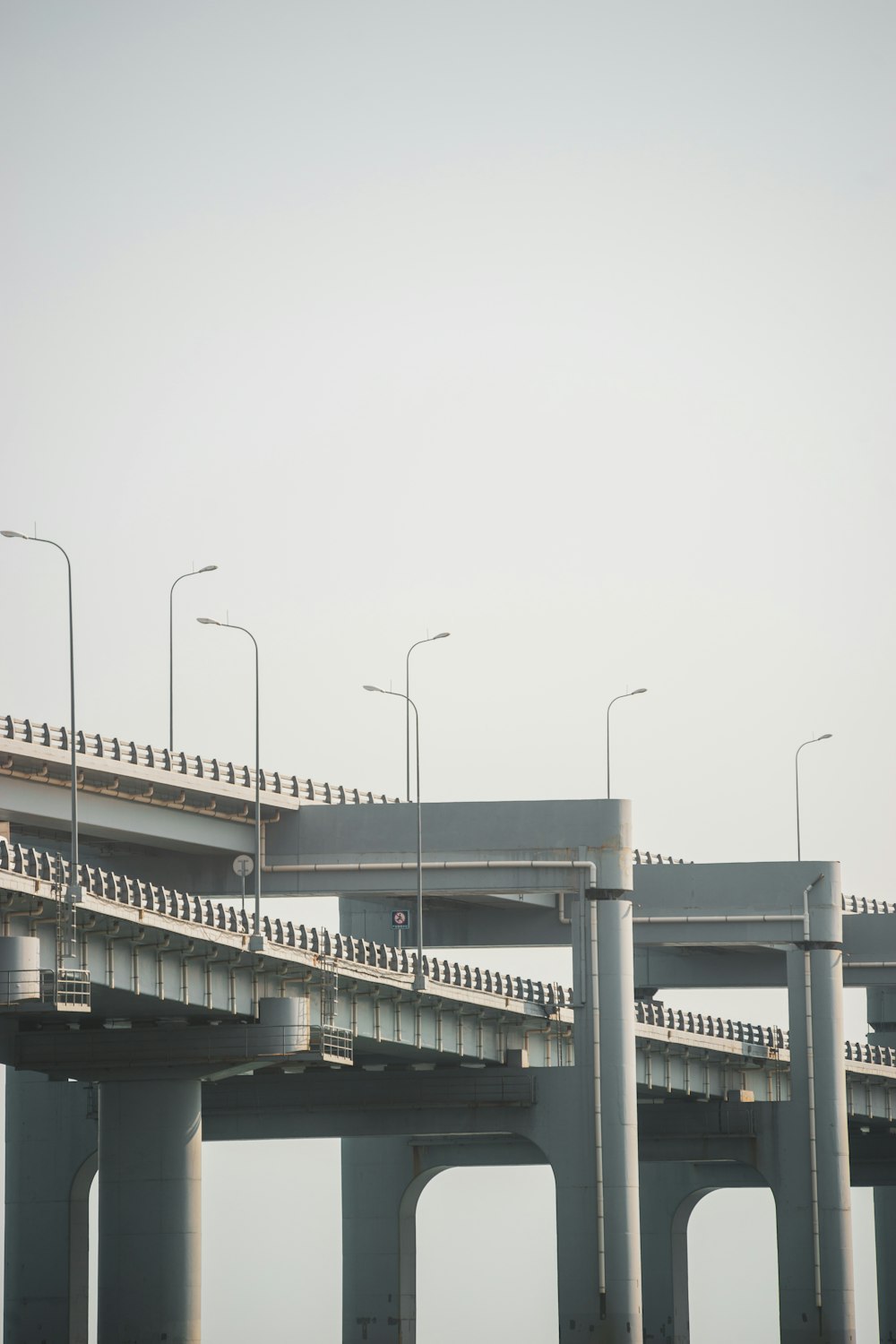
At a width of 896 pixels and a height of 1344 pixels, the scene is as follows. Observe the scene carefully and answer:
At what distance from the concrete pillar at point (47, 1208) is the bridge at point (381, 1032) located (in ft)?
0.43

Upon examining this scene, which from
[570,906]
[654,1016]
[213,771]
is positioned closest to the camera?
[213,771]

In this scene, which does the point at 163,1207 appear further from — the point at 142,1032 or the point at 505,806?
the point at 505,806

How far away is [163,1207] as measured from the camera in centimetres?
7488

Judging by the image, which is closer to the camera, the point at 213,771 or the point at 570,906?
the point at 213,771

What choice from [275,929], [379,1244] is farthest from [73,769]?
[379,1244]

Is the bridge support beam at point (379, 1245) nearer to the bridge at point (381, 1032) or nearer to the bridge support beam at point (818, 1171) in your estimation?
the bridge at point (381, 1032)

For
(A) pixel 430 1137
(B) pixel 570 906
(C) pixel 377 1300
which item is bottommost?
(C) pixel 377 1300

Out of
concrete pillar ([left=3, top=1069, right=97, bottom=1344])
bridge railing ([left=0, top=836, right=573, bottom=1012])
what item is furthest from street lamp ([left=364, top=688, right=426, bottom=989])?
concrete pillar ([left=3, top=1069, right=97, bottom=1344])

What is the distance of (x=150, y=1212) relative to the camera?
7481 cm

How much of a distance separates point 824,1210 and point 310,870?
2743 centimetres

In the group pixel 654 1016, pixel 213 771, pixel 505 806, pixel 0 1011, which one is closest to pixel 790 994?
pixel 654 1016

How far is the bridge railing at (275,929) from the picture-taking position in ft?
209

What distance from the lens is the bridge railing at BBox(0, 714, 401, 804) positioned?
75.5m

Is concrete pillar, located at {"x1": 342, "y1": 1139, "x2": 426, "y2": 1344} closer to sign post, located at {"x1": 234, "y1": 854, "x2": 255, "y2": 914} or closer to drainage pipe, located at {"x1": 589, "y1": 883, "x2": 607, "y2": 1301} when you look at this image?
drainage pipe, located at {"x1": 589, "y1": 883, "x2": 607, "y2": 1301}
